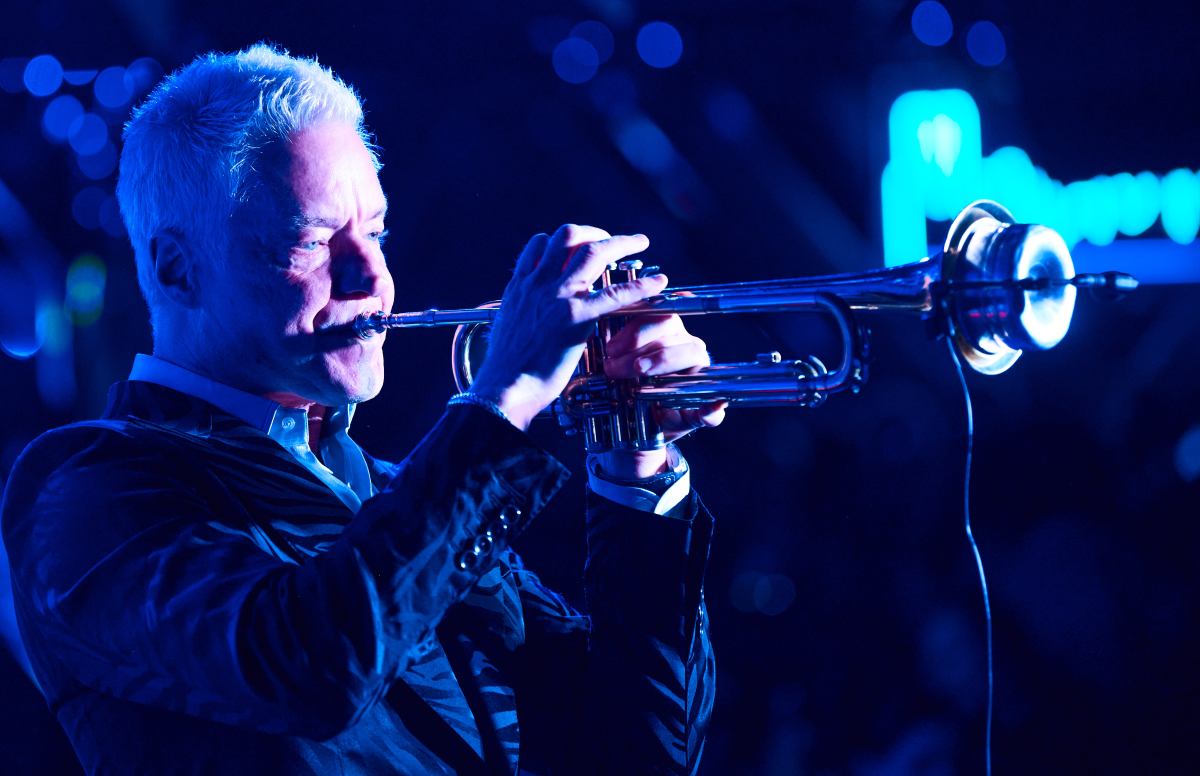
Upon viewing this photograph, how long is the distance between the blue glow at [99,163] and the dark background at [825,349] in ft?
0.09

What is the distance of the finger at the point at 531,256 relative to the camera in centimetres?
158

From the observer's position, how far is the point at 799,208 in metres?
4.06

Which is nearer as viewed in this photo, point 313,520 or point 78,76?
point 313,520

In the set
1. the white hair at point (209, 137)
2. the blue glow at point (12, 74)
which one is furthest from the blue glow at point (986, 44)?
the blue glow at point (12, 74)

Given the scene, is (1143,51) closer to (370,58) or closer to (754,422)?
(754,422)

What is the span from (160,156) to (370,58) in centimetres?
209

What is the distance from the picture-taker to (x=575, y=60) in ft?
12.7

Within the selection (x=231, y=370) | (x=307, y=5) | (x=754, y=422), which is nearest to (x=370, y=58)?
(x=307, y=5)

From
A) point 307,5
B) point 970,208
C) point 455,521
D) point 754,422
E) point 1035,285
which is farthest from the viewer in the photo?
point 754,422

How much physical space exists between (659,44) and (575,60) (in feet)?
1.08

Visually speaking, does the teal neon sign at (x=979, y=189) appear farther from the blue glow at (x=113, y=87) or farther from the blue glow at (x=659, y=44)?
the blue glow at (x=113, y=87)

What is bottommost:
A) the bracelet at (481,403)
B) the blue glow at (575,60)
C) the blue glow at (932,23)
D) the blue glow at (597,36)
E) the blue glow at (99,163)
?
the bracelet at (481,403)

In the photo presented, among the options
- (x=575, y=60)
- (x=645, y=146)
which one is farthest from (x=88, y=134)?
(x=645, y=146)

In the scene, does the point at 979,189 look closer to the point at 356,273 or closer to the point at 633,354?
the point at 633,354
